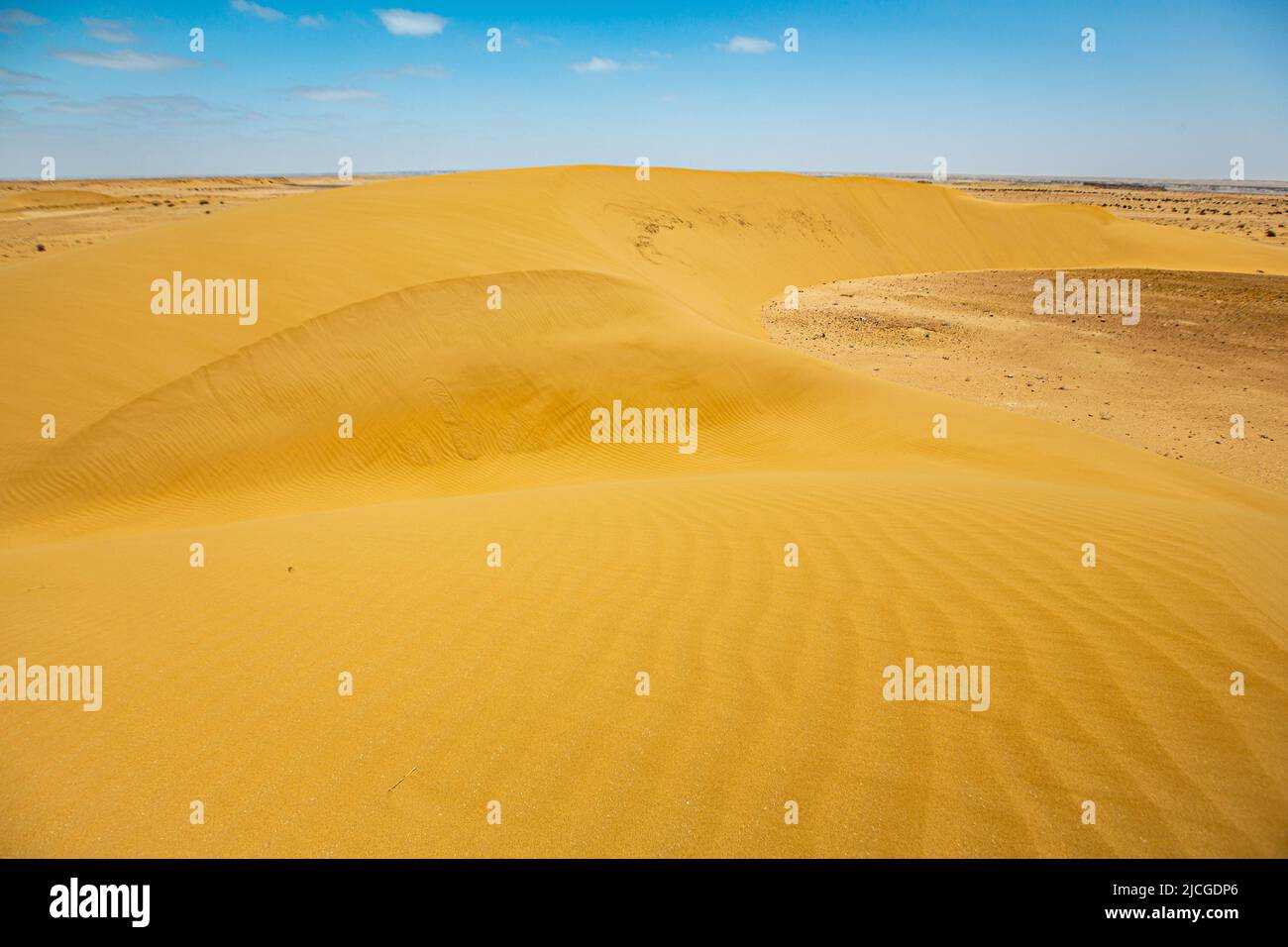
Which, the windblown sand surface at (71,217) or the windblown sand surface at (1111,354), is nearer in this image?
the windblown sand surface at (1111,354)

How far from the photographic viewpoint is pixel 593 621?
3.74 m

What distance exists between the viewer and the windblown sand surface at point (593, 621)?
2463mm

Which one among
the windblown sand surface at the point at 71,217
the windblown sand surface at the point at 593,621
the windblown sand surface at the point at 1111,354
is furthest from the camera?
the windblown sand surface at the point at 71,217

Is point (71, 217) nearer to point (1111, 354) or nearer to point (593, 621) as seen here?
point (593, 621)

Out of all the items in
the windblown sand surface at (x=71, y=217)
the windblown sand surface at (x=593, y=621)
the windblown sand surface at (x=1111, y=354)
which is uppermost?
the windblown sand surface at (x=71, y=217)

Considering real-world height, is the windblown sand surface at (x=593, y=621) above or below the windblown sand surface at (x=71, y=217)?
below

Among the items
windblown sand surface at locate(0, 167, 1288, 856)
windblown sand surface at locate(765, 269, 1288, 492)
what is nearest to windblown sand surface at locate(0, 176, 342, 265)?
windblown sand surface at locate(0, 167, 1288, 856)

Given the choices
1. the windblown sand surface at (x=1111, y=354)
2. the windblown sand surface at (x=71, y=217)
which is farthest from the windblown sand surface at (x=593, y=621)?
the windblown sand surface at (x=71, y=217)

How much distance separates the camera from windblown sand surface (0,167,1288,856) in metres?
2.46

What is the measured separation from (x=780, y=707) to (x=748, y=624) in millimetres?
708

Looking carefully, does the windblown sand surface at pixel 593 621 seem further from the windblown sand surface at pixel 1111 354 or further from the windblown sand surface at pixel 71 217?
the windblown sand surface at pixel 71 217

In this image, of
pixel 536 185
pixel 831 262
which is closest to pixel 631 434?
pixel 536 185

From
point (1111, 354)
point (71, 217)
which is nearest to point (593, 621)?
point (1111, 354)

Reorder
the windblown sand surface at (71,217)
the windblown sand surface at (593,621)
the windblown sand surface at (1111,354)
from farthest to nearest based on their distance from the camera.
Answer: the windblown sand surface at (71,217) < the windblown sand surface at (1111,354) < the windblown sand surface at (593,621)
